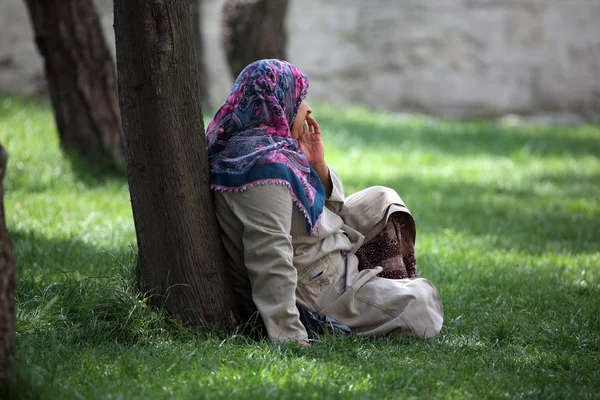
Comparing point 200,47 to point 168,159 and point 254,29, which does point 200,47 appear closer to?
point 254,29

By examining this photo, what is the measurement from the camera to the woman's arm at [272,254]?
325 cm

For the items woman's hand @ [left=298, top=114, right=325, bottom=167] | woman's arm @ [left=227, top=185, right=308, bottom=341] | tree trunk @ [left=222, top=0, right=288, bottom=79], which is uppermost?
tree trunk @ [left=222, top=0, right=288, bottom=79]

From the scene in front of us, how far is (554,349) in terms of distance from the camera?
11.5 ft

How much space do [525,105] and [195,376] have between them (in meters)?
12.8

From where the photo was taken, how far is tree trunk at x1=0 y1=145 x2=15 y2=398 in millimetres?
2477

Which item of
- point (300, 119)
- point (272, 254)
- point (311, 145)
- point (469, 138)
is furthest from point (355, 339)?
point (469, 138)

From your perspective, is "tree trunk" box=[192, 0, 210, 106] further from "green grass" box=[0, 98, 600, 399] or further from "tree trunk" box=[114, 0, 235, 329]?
"tree trunk" box=[114, 0, 235, 329]

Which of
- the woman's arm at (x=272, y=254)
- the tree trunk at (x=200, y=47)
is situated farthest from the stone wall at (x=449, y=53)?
the woman's arm at (x=272, y=254)

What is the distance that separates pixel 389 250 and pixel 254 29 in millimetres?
5352

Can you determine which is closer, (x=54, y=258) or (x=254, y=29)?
(x=54, y=258)

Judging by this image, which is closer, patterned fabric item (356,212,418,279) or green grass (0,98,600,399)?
green grass (0,98,600,399)

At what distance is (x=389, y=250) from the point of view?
3.86 meters

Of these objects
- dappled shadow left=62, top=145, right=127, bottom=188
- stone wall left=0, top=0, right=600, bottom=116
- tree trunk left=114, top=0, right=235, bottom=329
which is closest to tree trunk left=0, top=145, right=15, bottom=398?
tree trunk left=114, top=0, right=235, bottom=329

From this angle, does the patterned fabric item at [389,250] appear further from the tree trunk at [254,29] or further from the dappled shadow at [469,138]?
the dappled shadow at [469,138]
